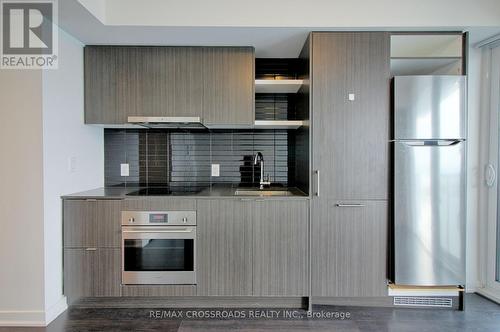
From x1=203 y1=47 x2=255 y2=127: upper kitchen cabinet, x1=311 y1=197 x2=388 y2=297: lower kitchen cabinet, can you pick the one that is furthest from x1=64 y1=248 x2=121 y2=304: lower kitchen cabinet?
x1=311 y1=197 x2=388 y2=297: lower kitchen cabinet

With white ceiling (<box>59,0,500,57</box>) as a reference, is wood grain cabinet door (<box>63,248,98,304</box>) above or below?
below

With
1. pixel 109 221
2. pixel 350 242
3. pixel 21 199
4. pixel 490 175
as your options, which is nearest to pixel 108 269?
pixel 109 221

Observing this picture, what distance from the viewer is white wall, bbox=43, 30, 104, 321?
2.04 meters

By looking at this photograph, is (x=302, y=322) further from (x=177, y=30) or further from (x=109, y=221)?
(x=177, y=30)

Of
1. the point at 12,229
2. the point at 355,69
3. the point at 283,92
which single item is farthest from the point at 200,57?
the point at 12,229

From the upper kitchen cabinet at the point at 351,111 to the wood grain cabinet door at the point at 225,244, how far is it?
2.11ft

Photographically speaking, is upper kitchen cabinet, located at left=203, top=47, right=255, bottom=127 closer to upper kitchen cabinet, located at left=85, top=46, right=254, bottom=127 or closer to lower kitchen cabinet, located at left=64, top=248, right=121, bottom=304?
upper kitchen cabinet, located at left=85, top=46, right=254, bottom=127

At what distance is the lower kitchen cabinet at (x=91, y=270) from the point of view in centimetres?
220

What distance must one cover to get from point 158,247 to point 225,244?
52 centimetres

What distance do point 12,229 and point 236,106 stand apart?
1.84m

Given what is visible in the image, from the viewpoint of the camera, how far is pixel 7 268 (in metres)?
2.01

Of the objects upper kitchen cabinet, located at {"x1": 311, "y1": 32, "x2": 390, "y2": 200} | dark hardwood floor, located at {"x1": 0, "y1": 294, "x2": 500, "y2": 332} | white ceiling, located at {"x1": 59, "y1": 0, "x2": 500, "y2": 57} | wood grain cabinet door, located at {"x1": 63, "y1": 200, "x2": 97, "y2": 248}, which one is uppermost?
white ceiling, located at {"x1": 59, "y1": 0, "x2": 500, "y2": 57}

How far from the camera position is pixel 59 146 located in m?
2.15

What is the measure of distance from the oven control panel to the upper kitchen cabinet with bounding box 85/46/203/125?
2.71 feet
